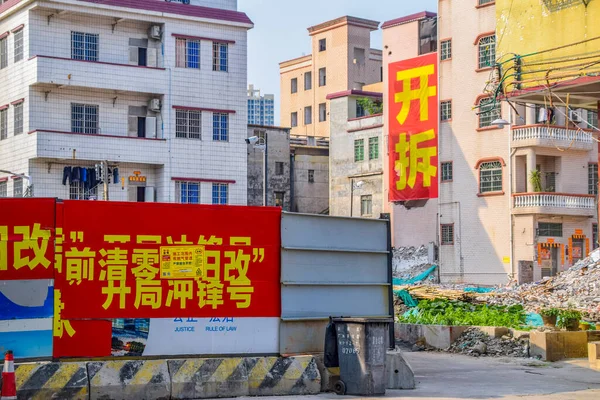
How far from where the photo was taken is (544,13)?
26219 mm

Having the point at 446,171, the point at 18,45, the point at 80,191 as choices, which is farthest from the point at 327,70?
the point at 80,191

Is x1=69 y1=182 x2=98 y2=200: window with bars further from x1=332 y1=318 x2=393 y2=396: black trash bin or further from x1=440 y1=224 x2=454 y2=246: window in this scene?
x1=332 y1=318 x2=393 y2=396: black trash bin

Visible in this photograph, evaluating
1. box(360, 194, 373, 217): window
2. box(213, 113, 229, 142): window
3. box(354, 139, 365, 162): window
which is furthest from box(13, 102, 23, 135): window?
box(360, 194, 373, 217): window

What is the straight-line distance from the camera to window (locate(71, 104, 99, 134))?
46.2 metres

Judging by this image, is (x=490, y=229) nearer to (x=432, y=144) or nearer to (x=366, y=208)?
(x=432, y=144)

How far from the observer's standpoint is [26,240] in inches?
556

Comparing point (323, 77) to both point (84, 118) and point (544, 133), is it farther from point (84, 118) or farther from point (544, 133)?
point (84, 118)

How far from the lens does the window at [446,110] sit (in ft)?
184

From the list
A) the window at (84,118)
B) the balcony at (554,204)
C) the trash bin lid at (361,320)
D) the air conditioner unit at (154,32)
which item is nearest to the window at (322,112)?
the balcony at (554,204)

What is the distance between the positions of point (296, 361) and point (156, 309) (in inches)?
90.8

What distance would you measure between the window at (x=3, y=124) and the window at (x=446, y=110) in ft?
78.3

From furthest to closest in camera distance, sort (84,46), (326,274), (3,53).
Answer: (3,53) → (84,46) → (326,274)

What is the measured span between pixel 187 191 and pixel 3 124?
940cm

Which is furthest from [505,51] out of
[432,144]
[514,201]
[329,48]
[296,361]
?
[329,48]
